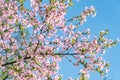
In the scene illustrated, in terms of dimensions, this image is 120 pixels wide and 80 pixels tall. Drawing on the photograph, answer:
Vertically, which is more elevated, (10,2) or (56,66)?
(10,2)

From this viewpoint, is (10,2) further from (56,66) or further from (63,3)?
(56,66)

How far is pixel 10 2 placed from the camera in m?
17.5

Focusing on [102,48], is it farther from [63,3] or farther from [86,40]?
[63,3]

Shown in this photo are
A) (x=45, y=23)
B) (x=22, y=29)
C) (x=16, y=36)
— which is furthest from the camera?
(x=16, y=36)

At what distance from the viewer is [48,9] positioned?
1638 cm

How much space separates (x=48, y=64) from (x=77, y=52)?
4.79 ft

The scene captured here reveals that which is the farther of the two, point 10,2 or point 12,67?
point 10,2

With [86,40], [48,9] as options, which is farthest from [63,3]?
[86,40]

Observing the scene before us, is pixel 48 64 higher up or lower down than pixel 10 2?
lower down

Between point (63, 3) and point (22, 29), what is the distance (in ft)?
7.52

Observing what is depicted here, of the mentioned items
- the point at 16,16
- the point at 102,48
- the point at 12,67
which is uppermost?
the point at 16,16

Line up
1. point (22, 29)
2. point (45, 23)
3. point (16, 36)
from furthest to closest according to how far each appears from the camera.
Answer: point (16, 36) → point (22, 29) → point (45, 23)

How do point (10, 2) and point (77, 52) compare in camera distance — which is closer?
point (77, 52)

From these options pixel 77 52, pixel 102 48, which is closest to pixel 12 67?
pixel 77 52
